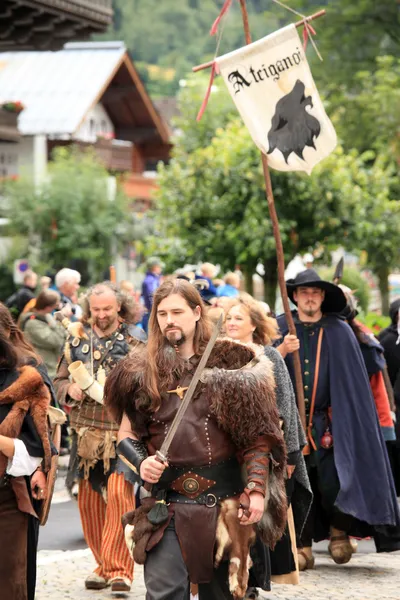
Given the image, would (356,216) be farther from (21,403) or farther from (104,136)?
(104,136)

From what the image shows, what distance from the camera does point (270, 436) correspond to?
559 cm

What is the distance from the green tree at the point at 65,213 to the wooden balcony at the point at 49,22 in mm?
17880

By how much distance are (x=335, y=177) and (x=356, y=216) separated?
81 centimetres

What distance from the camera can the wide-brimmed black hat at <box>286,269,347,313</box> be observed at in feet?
29.1

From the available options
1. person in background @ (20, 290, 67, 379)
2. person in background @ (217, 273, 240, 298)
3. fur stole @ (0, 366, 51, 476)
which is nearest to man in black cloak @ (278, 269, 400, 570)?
fur stole @ (0, 366, 51, 476)

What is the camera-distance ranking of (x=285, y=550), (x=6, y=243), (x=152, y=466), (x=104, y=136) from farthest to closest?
(x=104, y=136) < (x=6, y=243) < (x=285, y=550) < (x=152, y=466)

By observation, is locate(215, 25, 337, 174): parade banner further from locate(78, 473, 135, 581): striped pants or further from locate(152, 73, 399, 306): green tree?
locate(152, 73, 399, 306): green tree

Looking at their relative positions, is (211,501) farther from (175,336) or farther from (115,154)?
(115,154)

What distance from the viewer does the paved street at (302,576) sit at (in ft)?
25.9

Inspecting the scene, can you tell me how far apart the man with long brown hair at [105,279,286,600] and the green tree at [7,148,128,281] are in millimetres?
28601

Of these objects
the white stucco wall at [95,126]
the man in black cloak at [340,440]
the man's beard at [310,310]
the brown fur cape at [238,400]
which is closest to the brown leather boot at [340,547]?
the man in black cloak at [340,440]

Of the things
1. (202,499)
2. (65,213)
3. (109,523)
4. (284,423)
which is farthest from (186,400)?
(65,213)

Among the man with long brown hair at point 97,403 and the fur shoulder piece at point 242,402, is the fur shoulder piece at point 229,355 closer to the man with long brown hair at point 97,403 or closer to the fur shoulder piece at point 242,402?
the fur shoulder piece at point 242,402

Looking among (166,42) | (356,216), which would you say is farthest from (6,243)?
(166,42)
